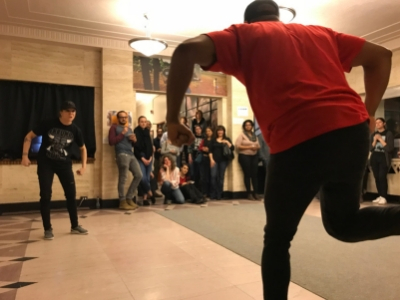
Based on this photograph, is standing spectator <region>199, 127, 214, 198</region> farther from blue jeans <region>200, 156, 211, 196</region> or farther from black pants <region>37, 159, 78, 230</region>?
black pants <region>37, 159, 78, 230</region>

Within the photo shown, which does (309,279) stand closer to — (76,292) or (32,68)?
(76,292)

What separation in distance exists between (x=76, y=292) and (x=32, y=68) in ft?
14.2

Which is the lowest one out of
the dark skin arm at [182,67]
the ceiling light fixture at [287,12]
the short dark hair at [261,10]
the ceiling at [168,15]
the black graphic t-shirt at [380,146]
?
the black graphic t-shirt at [380,146]

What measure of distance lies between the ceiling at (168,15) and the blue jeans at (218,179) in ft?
7.55

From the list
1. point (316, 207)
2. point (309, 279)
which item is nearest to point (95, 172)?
point (316, 207)

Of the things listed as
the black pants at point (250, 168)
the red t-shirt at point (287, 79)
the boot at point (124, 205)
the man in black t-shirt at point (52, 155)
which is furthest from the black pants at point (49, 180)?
the black pants at point (250, 168)

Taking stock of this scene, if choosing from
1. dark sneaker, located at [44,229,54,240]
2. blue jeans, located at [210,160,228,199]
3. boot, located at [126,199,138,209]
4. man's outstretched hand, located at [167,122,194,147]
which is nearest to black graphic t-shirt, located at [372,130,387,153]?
blue jeans, located at [210,160,228,199]

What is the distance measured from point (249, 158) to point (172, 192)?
1563mm

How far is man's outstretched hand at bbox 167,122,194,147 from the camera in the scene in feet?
3.34

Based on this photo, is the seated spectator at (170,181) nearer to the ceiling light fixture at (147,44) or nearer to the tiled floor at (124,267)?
the ceiling light fixture at (147,44)

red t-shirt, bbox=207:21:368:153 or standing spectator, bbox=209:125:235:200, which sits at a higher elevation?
red t-shirt, bbox=207:21:368:153

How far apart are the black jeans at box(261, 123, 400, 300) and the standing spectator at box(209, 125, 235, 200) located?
16.1 ft

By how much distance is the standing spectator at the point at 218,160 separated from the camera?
6051 mm

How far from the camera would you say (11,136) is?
16.3 ft
